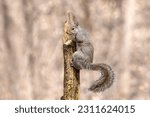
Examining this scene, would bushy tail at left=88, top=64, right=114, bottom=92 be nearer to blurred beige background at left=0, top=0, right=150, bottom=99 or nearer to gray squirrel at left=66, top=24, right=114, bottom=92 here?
gray squirrel at left=66, top=24, right=114, bottom=92

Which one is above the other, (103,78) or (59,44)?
(59,44)

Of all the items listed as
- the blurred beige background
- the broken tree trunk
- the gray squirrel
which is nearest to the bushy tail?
the gray squirrel

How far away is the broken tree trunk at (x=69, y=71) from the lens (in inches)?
134

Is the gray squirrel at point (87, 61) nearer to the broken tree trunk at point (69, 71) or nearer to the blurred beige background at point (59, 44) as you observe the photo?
the broken tree trunk at point (69, 71)

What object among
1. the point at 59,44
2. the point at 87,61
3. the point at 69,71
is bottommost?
the point at 69,71

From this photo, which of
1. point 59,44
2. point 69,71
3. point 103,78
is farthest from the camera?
point 59,44

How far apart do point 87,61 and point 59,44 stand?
3.91 m

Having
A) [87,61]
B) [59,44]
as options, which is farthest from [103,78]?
[59,44]

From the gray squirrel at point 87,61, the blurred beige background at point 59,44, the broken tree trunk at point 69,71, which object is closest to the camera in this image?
the broken tree trunk at point 69,71

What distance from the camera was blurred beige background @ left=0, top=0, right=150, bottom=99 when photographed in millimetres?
7438

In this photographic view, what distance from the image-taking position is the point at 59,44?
24.5ft

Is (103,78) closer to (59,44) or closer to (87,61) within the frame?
(87,61)

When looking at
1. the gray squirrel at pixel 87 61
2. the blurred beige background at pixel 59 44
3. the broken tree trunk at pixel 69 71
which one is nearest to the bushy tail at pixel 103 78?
the gray squirrel at pixel 87 61

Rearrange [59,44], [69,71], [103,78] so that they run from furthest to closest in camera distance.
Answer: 1. [59,44]
2. [103,78]
3. [69,71]
